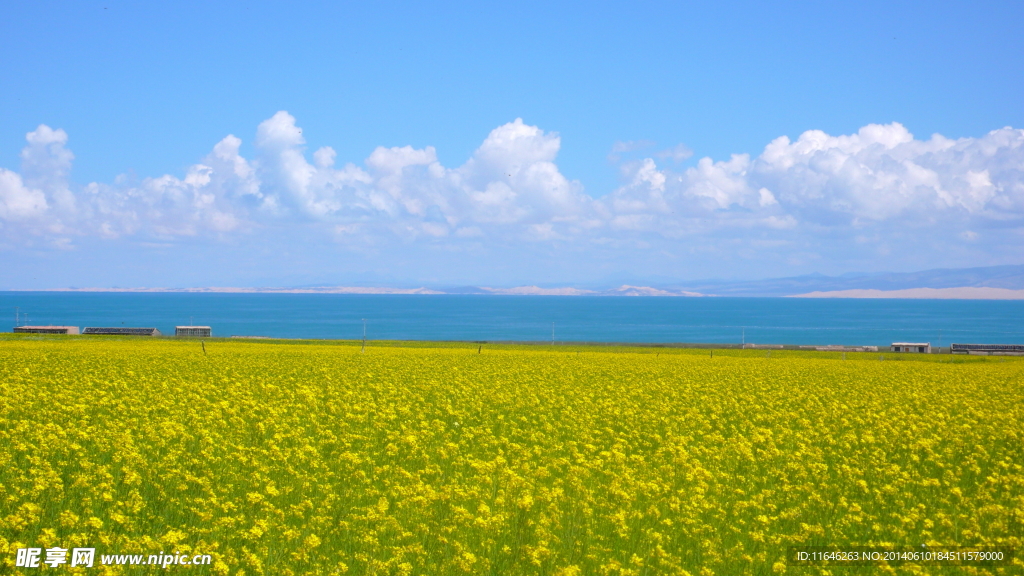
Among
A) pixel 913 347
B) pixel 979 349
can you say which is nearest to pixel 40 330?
pixel 913 347

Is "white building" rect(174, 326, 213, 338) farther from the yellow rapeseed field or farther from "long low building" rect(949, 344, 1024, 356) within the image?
"long low building" rect(949, 344, 1024, 356)

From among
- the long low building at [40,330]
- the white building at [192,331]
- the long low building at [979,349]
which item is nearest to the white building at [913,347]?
the long low building at [979,349]

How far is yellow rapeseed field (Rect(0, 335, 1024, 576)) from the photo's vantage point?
365 inches

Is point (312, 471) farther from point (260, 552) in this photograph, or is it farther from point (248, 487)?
point (260, 552)

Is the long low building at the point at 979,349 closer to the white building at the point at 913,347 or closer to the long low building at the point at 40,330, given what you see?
the white building at the point at 913,347

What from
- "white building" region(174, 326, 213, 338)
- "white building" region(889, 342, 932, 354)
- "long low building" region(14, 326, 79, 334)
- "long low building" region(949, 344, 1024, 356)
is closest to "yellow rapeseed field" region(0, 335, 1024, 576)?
"white building" region(889, 342, 932, 354)

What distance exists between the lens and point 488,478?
11.6 m

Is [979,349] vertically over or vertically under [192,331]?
over

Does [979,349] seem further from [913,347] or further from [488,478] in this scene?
[488,478]

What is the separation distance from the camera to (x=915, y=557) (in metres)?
9.55

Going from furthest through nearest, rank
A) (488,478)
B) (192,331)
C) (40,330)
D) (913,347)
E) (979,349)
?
(192,331), (40,330), (913,347), (979,349), (488,478)

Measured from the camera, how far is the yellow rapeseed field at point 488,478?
9.27 metres

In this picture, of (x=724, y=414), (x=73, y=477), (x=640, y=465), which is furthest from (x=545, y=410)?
(x=73, y=477)

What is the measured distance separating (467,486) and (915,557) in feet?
19.4
